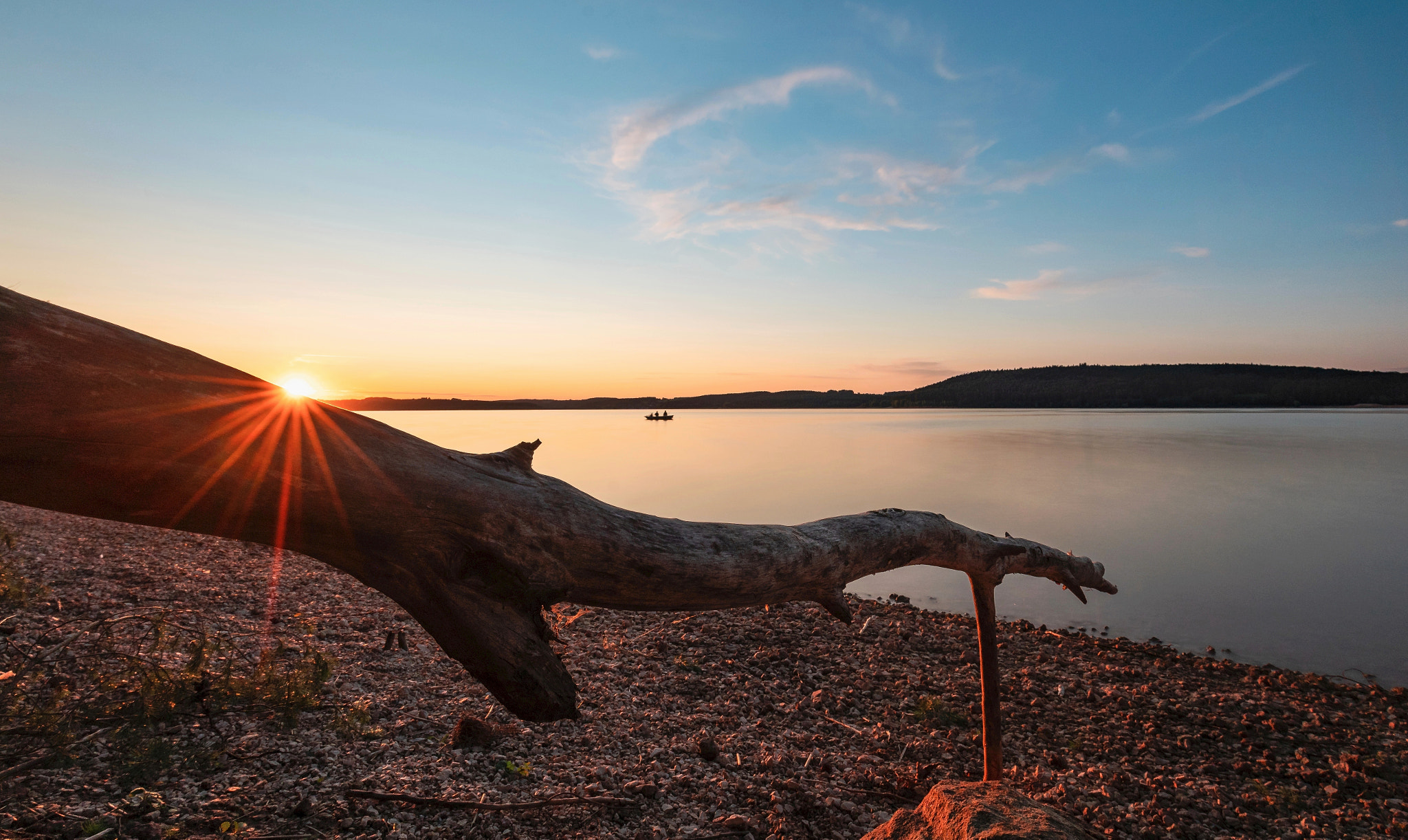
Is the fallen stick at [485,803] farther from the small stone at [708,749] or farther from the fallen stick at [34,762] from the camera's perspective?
the fallen stick at [34,762]

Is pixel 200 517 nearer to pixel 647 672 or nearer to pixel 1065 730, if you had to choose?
pixel 647 672

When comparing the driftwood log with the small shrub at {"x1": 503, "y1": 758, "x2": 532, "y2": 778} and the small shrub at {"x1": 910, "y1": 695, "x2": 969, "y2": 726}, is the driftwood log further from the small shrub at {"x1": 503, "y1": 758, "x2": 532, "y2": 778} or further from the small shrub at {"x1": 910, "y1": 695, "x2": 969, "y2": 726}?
the small shrub at {"x1": 910, "y1": 695, "x2": 969, "y2": 726}

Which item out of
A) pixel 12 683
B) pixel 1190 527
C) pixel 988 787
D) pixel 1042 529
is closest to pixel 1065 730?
pixel 988 787

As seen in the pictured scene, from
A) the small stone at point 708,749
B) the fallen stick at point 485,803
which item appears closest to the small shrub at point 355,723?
the fallen stick at point 485,803

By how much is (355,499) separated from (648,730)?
413 cm

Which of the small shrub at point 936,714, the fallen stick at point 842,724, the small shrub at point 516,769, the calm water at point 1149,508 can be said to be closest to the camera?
the small shrub at point 516,769

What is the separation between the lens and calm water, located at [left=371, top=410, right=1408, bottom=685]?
11.0 metres

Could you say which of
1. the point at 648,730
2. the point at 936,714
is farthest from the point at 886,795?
the point at 648,730

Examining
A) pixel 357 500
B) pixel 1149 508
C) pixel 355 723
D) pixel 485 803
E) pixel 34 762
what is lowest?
pixel 1149 508

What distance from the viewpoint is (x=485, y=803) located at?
3865 mm

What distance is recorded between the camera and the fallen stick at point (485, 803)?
3717 millimetres

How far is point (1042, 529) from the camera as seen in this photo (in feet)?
64.6

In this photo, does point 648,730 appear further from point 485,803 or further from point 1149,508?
point 1149,508

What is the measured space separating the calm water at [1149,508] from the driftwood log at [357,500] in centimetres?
1012
